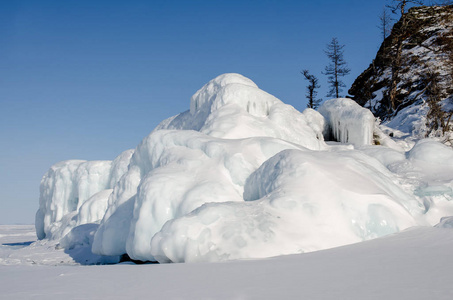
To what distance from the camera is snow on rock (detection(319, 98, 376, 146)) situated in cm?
1379

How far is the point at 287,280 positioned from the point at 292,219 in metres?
2.45

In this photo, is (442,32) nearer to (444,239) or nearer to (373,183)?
(373,183)

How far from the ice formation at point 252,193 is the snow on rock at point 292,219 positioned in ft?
0.05

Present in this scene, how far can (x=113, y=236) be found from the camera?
25.5ft

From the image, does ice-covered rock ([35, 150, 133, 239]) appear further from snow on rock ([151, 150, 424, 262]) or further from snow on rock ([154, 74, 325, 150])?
snow on rock ([151, 150, 424, 262])

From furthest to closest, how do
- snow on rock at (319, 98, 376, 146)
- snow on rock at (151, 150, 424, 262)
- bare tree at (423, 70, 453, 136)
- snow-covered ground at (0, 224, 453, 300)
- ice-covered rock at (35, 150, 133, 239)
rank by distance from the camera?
bare tree at (423, 70, 453, 136)
ice-covered rock at (35, 150, 133, 239)
snow on rock at (319, 98, 376, 146)
snow on rock at (151, 150, 424, 262)
snow-covered ground at (0, 224, 453, 300)

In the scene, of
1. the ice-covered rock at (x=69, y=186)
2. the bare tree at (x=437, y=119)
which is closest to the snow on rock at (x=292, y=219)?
the ice-covered rock at (x=69, y=186)

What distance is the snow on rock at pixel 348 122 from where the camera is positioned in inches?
543

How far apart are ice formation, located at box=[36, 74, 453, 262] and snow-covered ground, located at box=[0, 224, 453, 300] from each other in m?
1.08

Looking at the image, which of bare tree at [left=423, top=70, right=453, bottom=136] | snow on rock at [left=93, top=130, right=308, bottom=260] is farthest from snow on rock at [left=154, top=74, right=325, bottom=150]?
bare tree at [left=423, top=70, right=453, bottom=136]

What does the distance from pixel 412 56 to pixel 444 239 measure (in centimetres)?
2262

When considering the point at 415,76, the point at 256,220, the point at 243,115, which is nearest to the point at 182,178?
the point at 256,220

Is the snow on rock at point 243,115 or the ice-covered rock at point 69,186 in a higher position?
the snow on rock at point 243,115

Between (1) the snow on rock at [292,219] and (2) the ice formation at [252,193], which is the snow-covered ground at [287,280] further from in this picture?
(2) the ice formation at [252,193]
